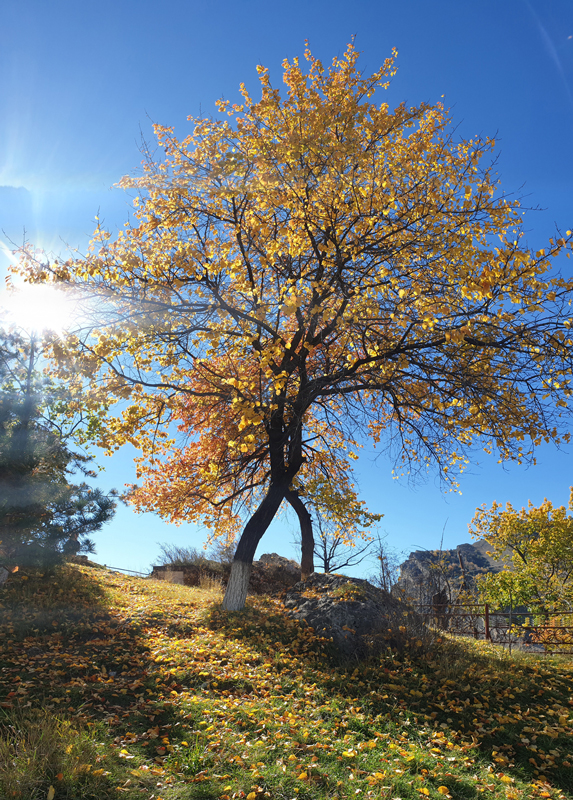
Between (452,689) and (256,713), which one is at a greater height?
(452,689)

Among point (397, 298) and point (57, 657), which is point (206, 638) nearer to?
point (57, 657)

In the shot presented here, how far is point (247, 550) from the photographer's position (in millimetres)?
11875

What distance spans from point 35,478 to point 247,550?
532 centimetres

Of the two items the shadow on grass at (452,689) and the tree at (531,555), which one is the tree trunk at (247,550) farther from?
the tree at (531,555)

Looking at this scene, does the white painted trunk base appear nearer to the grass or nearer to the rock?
the grass

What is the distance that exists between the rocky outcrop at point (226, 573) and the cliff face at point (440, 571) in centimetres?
499

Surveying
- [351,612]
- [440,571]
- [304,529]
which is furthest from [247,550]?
[440,571]

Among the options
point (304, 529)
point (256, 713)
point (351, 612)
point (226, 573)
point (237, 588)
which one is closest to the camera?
point (256, 713)

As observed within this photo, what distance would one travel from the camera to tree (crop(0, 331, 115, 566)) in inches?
427

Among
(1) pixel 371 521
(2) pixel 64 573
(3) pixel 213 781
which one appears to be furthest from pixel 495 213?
(2) pixel 64 573

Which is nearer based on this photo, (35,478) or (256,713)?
(256,713)

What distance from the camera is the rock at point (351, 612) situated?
9.22 meters

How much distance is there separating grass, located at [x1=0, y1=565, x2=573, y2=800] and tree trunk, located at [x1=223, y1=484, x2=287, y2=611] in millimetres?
897

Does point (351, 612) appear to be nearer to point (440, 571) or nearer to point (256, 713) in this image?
point (256, 713)
